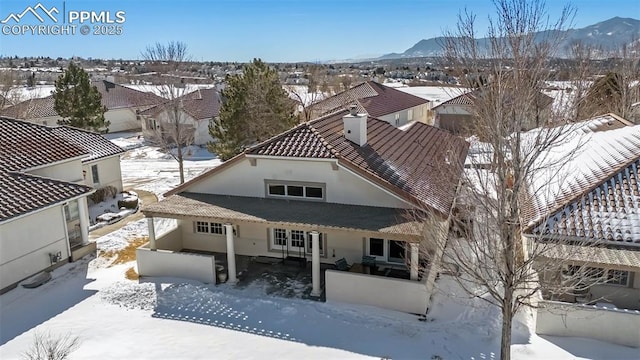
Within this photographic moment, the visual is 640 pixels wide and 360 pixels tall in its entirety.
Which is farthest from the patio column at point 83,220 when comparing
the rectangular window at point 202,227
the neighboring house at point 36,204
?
the rectangular window at point 202,227

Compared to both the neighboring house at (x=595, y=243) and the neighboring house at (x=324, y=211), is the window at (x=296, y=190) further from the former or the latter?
the neighboring house at (x=595, y=243)

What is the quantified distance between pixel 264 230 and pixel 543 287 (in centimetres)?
1116

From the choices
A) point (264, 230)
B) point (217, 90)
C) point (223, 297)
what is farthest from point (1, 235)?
point (217, 90)

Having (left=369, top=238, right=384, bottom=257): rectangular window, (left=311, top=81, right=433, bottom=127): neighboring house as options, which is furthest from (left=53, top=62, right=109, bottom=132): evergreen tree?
(left=369, top=238, right=384, bottom=257): rectangular window

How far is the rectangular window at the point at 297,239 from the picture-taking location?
61.3ft

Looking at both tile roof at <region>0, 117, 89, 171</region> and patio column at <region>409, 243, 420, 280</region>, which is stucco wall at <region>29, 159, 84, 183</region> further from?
patio column at <region>409, 243, 420, 280</region>

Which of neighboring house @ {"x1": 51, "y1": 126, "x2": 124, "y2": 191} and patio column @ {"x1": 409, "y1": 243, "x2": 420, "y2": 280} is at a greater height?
neighboring house @ {"x1": 51, "y1": 126, "x2": 124, "y2": 191}

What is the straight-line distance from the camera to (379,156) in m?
18.9

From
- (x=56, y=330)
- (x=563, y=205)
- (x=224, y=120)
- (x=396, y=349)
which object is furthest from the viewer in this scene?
(x=224, y=120)

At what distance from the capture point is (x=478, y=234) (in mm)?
11031

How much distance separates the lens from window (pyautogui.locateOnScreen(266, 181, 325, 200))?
17.8m

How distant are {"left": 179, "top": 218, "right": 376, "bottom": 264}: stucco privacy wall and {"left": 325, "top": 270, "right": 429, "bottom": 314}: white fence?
6.52 feet

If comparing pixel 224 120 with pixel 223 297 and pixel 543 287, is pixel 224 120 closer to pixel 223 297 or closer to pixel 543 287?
pixel 223 297

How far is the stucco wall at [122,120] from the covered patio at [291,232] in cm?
4266
